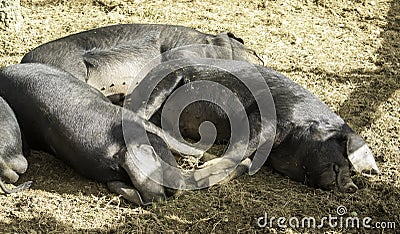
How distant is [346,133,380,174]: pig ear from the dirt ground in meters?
0.06

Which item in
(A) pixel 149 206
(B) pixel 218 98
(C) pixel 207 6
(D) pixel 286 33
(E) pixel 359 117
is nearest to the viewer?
(A) pixel 149 206

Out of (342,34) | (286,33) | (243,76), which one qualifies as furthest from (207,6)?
(243,76)

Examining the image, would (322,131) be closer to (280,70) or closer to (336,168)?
(336,168)

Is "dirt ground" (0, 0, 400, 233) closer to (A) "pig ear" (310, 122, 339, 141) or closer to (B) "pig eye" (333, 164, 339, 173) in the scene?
(B) "pig eye" (333, 164, 339, 173)

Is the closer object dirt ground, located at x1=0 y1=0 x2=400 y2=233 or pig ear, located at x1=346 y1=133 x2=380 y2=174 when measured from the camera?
dirt ground, located at x1=0 y1=0 x2=400 y2=233

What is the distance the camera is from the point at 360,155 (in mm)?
4547

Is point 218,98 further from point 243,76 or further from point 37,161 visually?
point 37,161

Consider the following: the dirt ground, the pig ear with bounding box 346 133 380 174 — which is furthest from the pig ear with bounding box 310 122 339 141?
the dirt ground

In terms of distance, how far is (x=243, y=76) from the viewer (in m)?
4.95

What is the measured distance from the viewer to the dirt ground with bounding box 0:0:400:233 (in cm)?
413

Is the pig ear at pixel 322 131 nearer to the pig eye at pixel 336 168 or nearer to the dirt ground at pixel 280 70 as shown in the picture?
the pig eye at pixel 336 168

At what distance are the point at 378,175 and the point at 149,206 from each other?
1.57m

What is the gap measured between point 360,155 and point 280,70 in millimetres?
1610

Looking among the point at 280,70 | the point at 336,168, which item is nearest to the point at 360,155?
the point at 336,168
